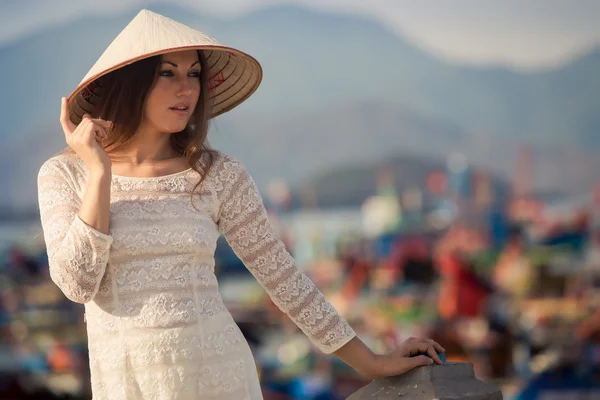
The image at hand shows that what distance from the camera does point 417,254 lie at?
16.3 metres

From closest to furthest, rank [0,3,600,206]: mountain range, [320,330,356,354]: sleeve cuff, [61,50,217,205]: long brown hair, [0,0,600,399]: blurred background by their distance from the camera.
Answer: [61,50,217,205]: long brown hair → [320,330,356,354]: sleeve cuff → [0,0,600,399]: blurred background → [0,3,600,206]: mountain range

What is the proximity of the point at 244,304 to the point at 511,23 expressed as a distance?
7102 millimetres

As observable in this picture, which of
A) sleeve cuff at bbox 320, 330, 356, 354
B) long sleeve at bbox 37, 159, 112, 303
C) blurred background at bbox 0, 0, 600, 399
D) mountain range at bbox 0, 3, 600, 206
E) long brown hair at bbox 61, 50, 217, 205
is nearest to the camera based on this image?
long sleeve at bbox 37, 159, 112, 303

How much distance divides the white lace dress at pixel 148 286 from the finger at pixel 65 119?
0.19 feet

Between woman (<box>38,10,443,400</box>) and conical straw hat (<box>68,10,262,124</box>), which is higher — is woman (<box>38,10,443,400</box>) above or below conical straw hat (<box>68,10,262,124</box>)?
below

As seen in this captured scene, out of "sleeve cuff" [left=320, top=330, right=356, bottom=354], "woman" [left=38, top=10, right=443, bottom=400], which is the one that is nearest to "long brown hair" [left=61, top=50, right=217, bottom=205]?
"woman" [left=38, top=10, right=443, bottom=400]

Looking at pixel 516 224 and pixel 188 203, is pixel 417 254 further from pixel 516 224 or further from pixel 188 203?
pixel 188 203

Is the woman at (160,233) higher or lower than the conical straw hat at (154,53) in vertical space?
lower

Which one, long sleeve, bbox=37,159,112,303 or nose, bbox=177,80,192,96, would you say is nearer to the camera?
long sleeve, bbox=37,159,112,303

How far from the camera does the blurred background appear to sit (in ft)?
46.0

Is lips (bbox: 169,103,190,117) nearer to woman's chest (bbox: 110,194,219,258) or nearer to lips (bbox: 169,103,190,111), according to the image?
lips (bbox: 169,103,190,111)

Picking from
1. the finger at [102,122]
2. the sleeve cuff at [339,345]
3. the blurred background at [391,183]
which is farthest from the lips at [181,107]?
the blurred background at [391,183]

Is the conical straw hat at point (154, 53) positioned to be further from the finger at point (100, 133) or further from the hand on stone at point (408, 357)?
the hand on stone at point (408, 357)

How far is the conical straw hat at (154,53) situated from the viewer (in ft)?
4.61
